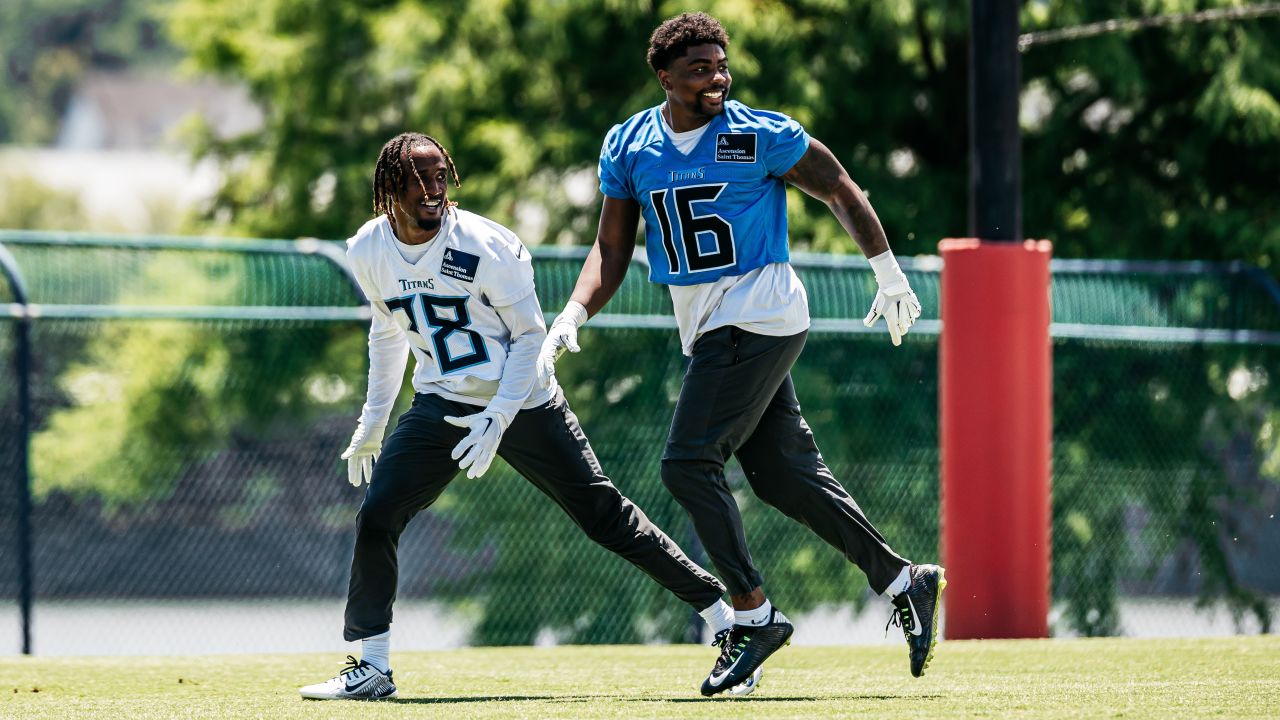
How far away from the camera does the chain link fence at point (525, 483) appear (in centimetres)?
841

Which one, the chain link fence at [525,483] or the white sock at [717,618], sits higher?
the chain link fence at [525,483]

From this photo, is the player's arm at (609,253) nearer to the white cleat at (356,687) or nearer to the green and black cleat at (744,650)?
the green and black cleat at (744,650)

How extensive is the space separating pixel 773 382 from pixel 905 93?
781 cm

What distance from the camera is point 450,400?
5.52m

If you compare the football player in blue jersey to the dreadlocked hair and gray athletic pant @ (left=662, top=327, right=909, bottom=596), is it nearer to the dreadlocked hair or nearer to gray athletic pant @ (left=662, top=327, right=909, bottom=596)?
gray athletic pant @ (left=662, top=327, right=909, bottom=596)

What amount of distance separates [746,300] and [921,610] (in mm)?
1087

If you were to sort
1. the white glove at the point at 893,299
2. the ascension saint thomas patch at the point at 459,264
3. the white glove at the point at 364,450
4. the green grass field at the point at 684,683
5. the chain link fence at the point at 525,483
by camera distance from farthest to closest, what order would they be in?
1. the chain link fence at the point at 525,483
2. the white glove at the point at 364,450
3. the white glove at the point at 893,299
4. the ascension saint thomas patch at the point at 459,264
5. the green grass field at the point at 684,683

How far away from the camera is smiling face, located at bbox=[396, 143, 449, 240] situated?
5344mm

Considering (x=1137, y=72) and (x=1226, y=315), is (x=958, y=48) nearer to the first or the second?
(x=1137, y=72)

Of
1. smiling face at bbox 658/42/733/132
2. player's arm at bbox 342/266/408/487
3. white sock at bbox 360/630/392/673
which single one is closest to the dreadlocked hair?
player's arm at bbox 342/266/408/487

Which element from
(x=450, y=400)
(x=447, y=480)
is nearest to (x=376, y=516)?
(x=447, y=480)

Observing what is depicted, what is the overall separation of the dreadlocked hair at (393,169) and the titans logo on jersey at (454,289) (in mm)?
82

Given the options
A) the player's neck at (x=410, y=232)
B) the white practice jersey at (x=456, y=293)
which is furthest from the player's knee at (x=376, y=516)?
the player's neck at (x=410, y=232)

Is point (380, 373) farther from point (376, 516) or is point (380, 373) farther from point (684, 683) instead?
point (684, 683)
